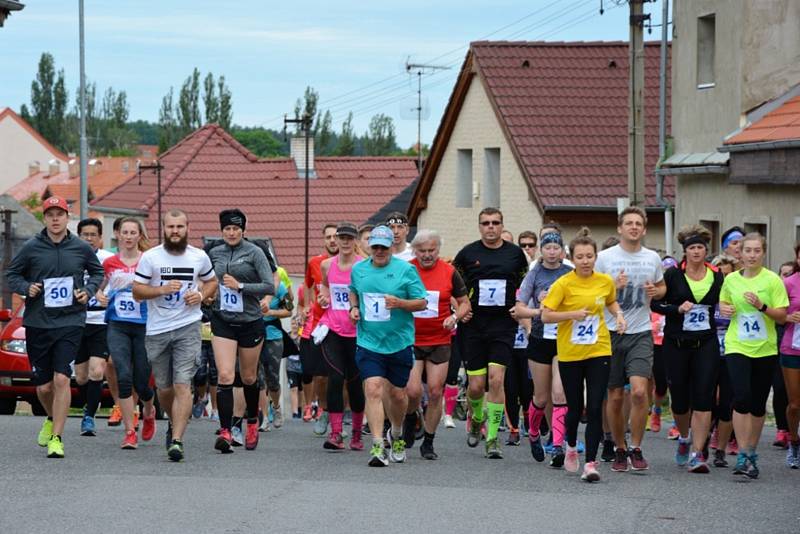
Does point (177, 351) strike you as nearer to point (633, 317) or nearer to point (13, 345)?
point (633, 317)

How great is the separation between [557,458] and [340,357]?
2166 mm

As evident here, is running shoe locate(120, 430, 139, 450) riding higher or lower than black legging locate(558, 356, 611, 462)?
lower

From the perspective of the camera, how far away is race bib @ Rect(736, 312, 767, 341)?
41.3 ft

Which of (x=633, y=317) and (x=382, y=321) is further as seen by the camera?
(x=382, y=321)

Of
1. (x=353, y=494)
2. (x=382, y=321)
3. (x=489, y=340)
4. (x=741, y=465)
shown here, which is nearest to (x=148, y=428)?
(x=382, y=321)

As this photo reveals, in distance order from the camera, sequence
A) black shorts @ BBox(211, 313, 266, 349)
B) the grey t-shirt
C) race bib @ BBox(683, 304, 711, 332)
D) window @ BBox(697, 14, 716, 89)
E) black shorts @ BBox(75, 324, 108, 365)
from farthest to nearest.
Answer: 1. window @ BBox(697, 14, 716, 89)
2. black shorts @ BBox(75, 324, 108, 365)
3. black shorts @ BBox(211, 313, 266, 349)
4. race bib @ BBox(683, 304, 711, 332)
5. the grey t-shirt

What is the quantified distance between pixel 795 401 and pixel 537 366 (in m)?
2.21

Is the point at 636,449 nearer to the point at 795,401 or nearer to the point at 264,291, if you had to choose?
the point at 795,401

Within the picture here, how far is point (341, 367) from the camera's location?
45.7 ft

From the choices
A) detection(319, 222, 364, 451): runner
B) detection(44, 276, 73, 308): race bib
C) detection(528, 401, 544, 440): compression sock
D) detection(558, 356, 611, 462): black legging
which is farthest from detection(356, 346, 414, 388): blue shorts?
detection(44, 276, 73, 308): race bib

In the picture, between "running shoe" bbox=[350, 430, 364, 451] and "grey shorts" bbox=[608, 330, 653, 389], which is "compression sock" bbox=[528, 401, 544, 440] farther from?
"running shoe" bbox=[350, 430, 364, 451]

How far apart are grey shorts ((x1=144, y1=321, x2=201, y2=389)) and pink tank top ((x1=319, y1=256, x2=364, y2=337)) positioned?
4.54 feet

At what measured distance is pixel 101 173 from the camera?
140 m

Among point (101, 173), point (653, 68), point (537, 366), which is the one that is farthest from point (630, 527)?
point (101, 173)
